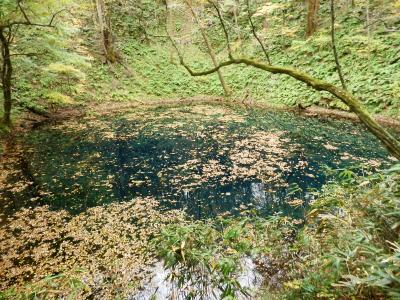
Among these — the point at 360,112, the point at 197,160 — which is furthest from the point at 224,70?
the point at 360,112

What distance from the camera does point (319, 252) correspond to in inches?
148

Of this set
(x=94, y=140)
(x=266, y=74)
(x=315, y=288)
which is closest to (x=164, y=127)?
(x=94, y=140)

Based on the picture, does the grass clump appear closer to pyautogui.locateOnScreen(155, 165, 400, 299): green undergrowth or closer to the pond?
pyautogui.locateOnScreen(155, 165, 400, 299): green undergrowth

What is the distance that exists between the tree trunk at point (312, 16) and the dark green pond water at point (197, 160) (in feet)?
20.0

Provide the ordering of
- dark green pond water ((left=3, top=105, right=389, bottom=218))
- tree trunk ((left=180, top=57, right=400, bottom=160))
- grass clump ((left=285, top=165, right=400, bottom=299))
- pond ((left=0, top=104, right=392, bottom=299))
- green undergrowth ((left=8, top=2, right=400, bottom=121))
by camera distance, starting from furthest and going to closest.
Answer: green undergrowth ((left=8, top=2, right=400, bottom=121))
dark green pond water ((left=3, top=105, right=389, bottom=218))
pond ((left=0, top=104, right=392, bottom=299))
tree trunk ((left=180, top=57, right=400, bottom=160))
grass clump ((left=285, top=165, right=400, bottom=299))

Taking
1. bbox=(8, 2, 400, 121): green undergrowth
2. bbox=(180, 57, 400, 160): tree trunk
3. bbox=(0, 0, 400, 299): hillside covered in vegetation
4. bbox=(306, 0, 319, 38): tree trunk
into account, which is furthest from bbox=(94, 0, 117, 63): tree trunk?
bbox=(180, 57, 400, 160): tree trunk

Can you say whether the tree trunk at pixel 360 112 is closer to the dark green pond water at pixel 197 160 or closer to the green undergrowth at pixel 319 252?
the green undergrowth at pixel 319 252

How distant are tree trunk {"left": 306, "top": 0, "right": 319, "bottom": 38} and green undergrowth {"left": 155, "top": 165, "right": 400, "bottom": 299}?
14.4 meters

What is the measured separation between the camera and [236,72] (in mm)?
19625

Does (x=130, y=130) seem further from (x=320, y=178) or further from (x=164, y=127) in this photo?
(x=320, y=178)

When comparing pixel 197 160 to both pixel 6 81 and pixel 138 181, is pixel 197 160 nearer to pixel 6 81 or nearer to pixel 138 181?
pixel 138 181

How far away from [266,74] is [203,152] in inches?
393

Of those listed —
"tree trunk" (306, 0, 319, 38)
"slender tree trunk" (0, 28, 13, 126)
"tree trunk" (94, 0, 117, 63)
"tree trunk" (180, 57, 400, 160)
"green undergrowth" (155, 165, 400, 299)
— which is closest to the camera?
"green undergrowth" (155, 165, 400, 299)

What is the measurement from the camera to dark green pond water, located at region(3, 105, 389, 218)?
22.8 feet
